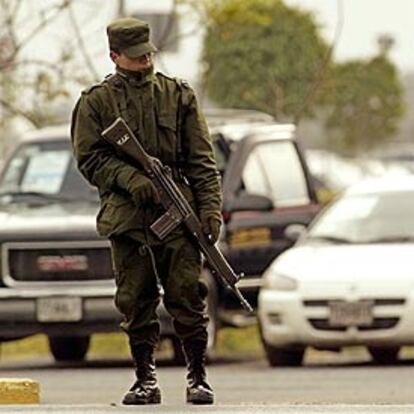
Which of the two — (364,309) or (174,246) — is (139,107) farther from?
(364,309)

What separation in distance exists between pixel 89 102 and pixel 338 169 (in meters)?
48.7

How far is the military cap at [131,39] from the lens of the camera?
38.5 feet

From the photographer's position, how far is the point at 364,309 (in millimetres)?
18484

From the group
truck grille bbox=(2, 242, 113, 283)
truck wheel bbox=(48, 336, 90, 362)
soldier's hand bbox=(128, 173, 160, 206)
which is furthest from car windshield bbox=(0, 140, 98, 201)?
soldier's hand bbox=(128, 173, 160, 206)

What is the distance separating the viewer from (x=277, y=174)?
2164 cm

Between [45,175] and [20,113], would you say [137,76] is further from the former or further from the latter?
[20,113]

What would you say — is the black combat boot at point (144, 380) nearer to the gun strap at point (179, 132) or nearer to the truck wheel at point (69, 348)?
the gun strap at point (179, 132)

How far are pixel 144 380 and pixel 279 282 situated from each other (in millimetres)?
6900

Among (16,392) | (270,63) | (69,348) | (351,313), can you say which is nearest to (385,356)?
(351,313)

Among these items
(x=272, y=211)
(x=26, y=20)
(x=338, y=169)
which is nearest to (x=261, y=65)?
(x=26, y=20)

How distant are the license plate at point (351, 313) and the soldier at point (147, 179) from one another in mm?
6456

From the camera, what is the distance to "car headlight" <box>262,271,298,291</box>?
18938 mm

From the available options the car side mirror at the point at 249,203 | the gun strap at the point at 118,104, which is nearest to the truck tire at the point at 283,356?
the car side mirror at the point at 249,203

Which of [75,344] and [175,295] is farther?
[75,344]
